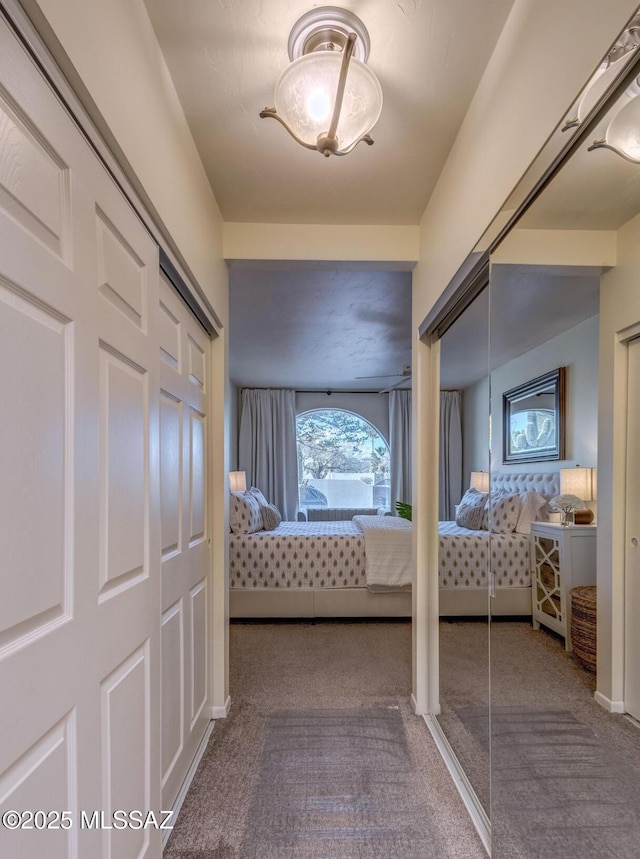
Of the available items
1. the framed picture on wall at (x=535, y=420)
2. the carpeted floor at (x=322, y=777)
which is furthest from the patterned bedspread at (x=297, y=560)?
the framed picture on wall at (x=535, y=420)

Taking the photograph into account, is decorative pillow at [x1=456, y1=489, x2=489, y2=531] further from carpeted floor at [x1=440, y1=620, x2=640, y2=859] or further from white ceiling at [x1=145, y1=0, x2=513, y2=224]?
white ceiling at [x1=145, y1=0, x2=513, y2=224]

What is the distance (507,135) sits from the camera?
1344mm

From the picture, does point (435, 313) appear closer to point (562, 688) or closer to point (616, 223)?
point (616, 223)

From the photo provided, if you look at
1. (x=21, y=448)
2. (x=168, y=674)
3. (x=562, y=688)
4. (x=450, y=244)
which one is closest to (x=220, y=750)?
(x=168, y=674)

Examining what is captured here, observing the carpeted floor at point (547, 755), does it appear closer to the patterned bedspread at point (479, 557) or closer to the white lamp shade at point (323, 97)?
the patterned bedspread at point (479, 557)

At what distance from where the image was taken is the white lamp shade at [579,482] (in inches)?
40.9

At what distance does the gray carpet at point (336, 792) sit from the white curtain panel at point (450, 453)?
3.67ft

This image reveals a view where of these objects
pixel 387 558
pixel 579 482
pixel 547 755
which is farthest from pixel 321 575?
pixel 579 482

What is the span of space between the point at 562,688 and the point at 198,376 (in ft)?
5.87

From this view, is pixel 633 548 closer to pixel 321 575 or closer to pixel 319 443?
pixel 321 575

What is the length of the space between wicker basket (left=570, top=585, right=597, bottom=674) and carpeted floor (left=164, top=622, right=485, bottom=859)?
0.99 meters

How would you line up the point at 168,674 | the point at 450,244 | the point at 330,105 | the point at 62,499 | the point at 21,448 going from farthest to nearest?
the point at 450,244 → the point at 168,674 → the point at 330,105 → the point at 62,499 → the point at 21,448

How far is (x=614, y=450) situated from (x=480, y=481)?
108 centimetres

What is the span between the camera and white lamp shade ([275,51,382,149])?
126 cm
